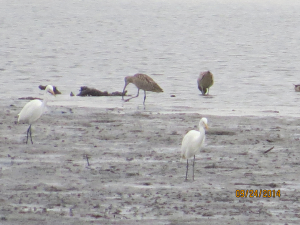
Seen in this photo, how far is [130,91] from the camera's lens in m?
22.4

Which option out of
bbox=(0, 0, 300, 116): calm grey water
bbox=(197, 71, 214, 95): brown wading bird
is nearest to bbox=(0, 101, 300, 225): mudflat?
bbox=(0, 0, 300, 116): calm grey water

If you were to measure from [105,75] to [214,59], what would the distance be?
10011 millimetres

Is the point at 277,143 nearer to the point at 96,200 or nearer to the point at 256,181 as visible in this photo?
the point at 256,181

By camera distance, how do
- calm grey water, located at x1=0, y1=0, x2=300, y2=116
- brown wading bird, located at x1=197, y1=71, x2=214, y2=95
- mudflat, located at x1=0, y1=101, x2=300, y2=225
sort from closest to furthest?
mudflat, located at x1=0, y1=101, x2=300, y2=225 < calm grey water, located at x1=0, y1=0, x2=300, y2=116 < brown wading bird, located at x1=197, y1=71, x2=214, y2=95
